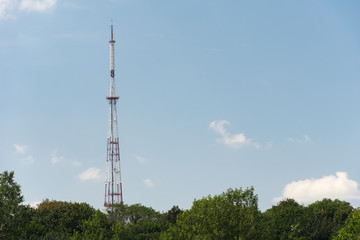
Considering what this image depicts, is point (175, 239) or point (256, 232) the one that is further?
point (175, 239)

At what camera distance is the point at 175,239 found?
191 ft

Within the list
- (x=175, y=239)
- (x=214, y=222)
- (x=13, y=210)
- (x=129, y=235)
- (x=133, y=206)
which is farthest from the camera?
(x=133, y=206)

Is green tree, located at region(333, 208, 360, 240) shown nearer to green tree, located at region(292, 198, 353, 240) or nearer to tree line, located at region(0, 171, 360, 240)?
tree line, located at region(0, 171, 360, 240)

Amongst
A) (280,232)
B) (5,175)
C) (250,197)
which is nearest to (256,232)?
(250,197)

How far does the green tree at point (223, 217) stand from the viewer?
176 feet

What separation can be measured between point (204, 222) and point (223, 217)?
2092 mm

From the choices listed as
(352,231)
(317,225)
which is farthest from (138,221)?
(352,231)

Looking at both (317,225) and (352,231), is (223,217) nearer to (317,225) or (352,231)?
(352,231)

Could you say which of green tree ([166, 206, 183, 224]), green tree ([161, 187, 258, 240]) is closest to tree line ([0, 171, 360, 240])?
green tree ([161, 187, 258, 240])

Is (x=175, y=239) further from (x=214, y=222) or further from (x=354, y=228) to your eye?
(x=354, y=228)

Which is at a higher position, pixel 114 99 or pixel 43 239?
pixel 114 99

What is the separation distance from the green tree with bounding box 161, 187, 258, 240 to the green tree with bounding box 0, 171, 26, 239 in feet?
65.9

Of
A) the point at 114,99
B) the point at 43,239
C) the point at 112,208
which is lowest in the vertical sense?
the point at 43,239

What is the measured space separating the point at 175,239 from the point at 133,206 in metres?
72.9
